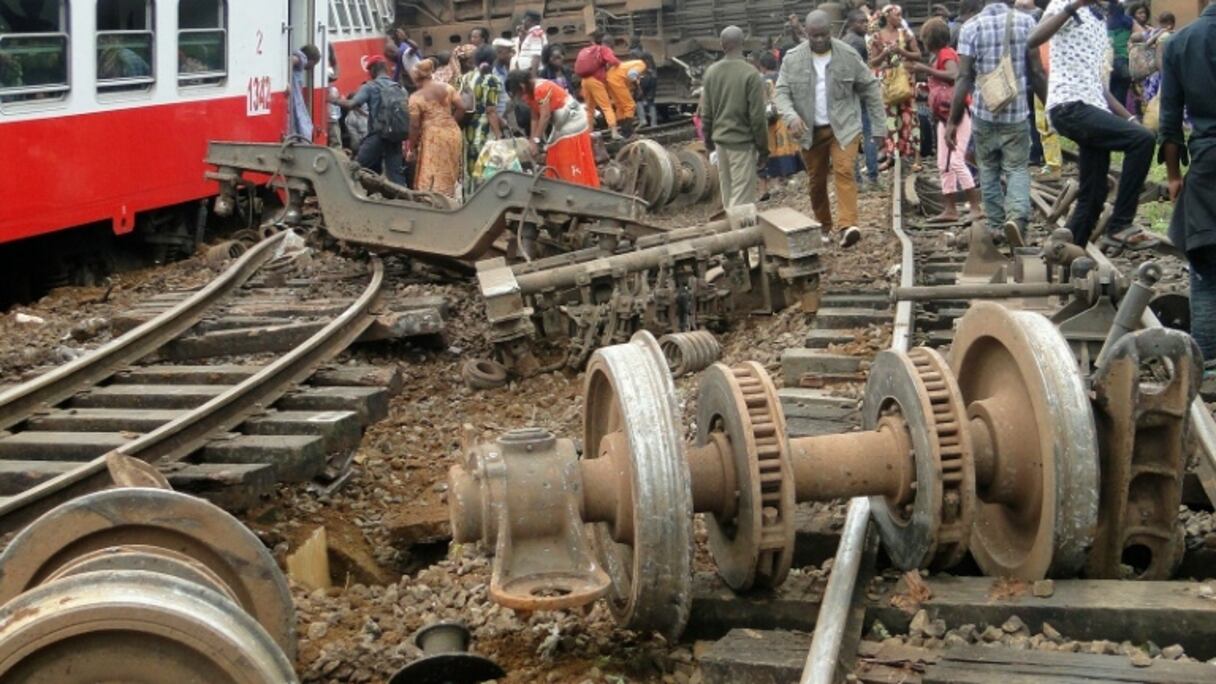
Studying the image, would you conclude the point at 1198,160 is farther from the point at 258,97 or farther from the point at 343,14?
the point at 343,14

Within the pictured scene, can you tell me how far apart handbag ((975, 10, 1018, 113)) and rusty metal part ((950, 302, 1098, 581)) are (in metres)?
5.28

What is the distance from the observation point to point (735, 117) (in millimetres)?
11375

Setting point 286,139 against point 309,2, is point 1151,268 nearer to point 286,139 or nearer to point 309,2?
point 286,139

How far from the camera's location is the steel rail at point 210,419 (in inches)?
213

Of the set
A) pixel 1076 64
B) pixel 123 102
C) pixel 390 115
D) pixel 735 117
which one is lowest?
pixel 390 115

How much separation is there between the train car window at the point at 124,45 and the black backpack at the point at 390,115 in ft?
7.93

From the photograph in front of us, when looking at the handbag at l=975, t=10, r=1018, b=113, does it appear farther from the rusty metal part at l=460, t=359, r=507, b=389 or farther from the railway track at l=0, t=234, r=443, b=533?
the railway track at l=0, t=234, r=443, b=533

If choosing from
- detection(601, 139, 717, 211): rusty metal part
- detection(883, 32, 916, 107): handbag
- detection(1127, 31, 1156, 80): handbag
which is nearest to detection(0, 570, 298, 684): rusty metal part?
detection(883, 32, 916, 107): handbag

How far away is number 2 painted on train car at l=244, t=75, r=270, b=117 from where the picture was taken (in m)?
15.0

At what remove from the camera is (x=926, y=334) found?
700 cm

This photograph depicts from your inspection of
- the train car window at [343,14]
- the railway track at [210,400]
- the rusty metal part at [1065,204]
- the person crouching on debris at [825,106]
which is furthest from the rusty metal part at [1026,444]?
the train car window at [343,14]

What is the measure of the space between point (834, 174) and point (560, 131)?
275cm

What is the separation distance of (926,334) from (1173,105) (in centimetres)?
148

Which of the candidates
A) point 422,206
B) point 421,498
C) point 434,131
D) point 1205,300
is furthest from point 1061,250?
point 434,131
